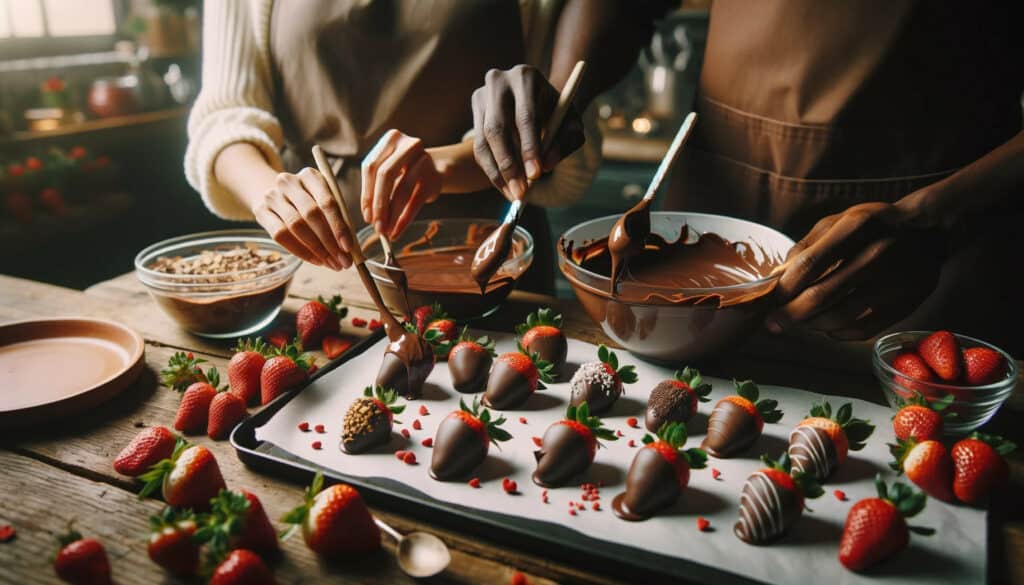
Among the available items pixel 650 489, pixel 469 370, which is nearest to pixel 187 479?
pixel 469 370

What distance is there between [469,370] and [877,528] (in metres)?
0.70

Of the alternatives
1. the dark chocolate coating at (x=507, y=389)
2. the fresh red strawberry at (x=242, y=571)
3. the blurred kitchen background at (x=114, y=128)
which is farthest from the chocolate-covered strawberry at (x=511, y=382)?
the blurred kitchen background at (x=114, y=128)

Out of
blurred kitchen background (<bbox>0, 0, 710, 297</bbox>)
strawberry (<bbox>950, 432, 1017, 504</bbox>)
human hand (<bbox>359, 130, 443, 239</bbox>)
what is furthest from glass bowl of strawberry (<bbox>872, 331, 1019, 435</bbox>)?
blurred kitchen background (<bbox>0, 0, 710, 297</bbox>)

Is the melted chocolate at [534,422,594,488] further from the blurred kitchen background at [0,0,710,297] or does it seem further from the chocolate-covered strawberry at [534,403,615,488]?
the blurred kitchen background at [0,0,710,297]

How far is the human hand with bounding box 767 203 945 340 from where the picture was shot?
1.24 meters

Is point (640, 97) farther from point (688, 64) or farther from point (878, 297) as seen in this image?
point (878, 297)

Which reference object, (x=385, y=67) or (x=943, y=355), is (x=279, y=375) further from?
(x=943, y=355)

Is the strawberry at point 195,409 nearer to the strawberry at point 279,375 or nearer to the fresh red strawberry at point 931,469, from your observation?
the strawberry at point 279,375

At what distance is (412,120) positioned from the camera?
1.99 metres

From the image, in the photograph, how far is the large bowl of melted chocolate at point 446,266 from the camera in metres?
1.55

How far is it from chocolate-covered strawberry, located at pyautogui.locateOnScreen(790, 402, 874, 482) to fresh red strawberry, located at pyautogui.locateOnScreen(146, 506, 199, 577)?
834 millimetres

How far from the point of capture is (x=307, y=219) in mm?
1387

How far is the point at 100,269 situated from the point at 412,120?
3.10 meters

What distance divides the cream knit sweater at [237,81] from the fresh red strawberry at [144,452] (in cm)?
97
